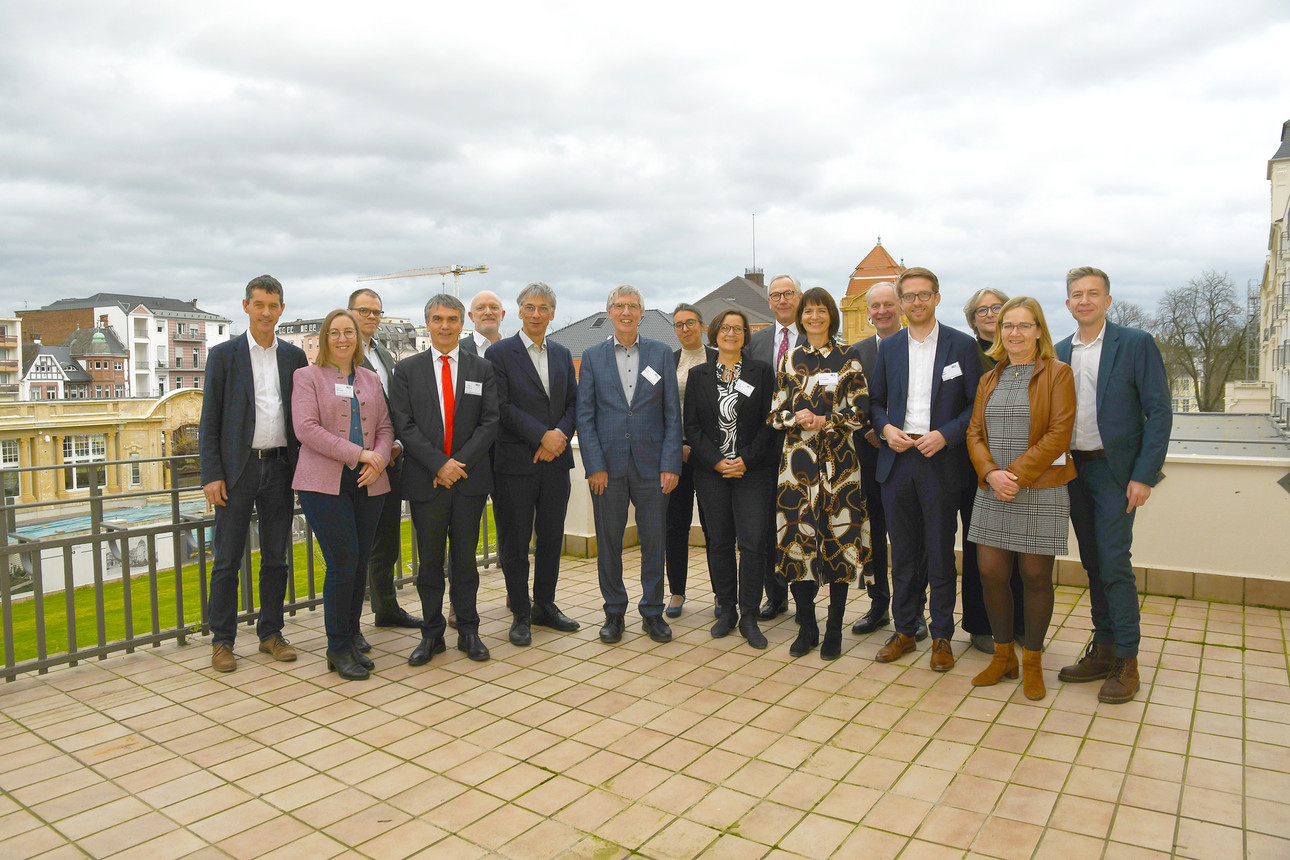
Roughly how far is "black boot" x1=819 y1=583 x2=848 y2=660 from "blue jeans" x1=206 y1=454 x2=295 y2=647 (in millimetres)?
2963

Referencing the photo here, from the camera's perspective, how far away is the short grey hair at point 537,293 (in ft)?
14.8

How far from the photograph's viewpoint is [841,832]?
2482 millimetres

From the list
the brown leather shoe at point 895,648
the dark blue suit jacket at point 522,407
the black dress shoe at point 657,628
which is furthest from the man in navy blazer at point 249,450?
the brown leather shoe at point 895,648

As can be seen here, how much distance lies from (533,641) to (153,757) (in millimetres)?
1923

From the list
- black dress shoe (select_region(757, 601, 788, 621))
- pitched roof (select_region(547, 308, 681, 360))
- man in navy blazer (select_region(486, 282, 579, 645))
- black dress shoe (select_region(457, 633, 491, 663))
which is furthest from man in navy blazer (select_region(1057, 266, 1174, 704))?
pitched roof (select_region(547, 308, 681, 360))

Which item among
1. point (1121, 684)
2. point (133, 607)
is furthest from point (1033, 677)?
point (133, 607)

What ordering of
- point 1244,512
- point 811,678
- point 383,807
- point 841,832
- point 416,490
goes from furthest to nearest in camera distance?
1. point 1244,512
2. point 416,490
3. point 811,678
4. point 383,807
5. point 841,832

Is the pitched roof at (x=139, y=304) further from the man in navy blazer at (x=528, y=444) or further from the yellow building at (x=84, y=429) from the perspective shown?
the man in navy blazer at (x=528, y=444)

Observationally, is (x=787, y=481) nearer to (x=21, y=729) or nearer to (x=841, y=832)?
(x=841, y=832)

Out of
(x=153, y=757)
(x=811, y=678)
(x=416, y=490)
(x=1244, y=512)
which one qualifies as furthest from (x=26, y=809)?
(x=1244, y=512)

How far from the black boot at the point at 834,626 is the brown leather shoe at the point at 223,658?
10.1ft

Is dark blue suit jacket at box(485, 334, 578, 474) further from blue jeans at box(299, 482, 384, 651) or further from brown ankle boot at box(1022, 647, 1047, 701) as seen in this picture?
brown ankle boot at box(1022, 647, 1047, 701)

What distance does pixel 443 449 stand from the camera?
13.7ft

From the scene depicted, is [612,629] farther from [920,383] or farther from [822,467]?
[920,383]
